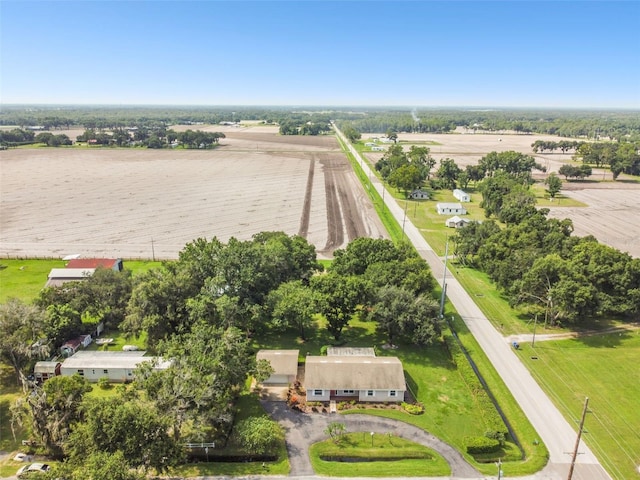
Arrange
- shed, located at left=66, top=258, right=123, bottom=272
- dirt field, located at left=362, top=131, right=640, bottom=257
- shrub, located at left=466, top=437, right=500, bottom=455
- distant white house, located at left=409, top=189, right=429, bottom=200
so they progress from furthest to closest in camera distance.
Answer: distant white house, located at left=409, top=189, right=429, bottom=200 < dirt field, located at left=362, top=131, right=640, bottom=257 < shed, located at left=66, top=258, right=123, bottom=272 < shrub, located at left=466, top=437, right=500, bottom=455

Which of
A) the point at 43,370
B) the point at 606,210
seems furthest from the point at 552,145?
the point at 43,370

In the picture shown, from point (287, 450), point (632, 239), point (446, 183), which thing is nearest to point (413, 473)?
point (287, 450)

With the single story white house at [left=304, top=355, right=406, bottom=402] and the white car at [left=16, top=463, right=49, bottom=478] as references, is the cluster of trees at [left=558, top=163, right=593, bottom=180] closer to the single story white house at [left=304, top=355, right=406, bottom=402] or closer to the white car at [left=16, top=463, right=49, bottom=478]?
the single story white house at [left=304, top=355, right=406, bottom=402]

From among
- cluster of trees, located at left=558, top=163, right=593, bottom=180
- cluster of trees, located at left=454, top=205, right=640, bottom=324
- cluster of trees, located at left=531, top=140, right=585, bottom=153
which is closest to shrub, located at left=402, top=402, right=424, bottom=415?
cluster of trees, located at left=454, top=205, right=640, bottom=324

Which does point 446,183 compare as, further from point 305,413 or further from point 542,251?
point 305,413

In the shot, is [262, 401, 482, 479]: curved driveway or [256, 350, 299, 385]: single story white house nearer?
[262, 401, 482, 479]: curved driveway

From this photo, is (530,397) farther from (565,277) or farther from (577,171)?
(577,171)

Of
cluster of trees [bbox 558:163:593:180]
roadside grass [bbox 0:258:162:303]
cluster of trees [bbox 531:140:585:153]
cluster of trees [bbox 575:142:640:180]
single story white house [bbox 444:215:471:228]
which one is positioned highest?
cluster of trees [bbox 531:140:585:153]
